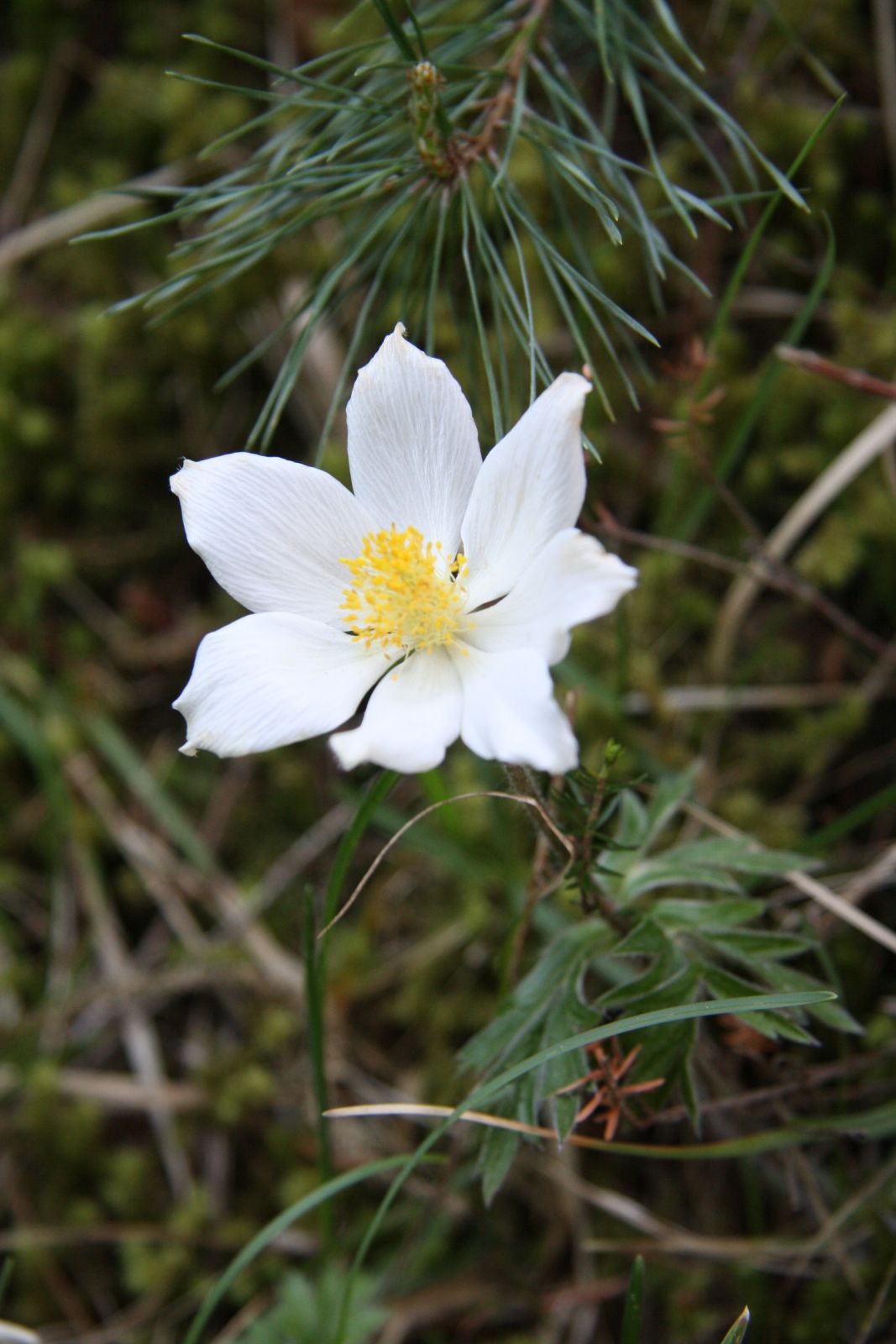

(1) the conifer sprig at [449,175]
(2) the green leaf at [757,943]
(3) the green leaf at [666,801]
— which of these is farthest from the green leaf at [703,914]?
(1) the conifer sprig at [449,175]

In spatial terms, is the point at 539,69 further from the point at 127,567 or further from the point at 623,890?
the point at 127,567

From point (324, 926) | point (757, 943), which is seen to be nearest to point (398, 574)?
point (324, 926)

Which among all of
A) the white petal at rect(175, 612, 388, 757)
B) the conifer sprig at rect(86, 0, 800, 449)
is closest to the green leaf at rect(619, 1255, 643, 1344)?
the white petal at rect(175, 612, 388, 757)

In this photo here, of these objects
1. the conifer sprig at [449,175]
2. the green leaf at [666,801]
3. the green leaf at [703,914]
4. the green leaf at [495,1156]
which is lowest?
the green leaf at [495,1156]

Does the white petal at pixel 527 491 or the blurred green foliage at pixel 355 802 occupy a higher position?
the white petal at pixel 527 491

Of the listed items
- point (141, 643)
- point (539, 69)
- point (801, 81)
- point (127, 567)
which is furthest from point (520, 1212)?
point (801, 81)

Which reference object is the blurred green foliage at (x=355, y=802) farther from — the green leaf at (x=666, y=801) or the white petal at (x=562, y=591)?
the white petal at (x=562, y=591)
